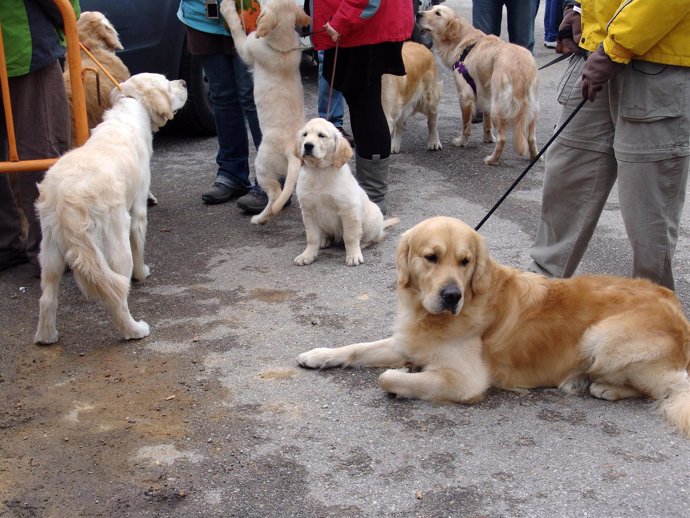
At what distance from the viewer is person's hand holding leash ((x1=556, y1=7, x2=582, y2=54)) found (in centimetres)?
385

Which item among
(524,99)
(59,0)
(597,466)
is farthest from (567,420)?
(524,99)

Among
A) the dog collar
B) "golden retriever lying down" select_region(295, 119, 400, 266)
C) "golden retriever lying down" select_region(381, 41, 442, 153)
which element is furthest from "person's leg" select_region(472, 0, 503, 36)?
"golden retriever lying down" select_region(295, 119, 400, 266)

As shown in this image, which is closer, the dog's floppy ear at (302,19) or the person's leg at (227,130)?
the dog's floppy ear at (302,19)

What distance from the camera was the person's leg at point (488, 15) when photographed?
7.96 meters

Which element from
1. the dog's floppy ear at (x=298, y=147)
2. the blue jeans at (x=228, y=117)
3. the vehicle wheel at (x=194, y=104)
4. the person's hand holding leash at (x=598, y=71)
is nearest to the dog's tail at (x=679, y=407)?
the person's hand holding leash at (x=598, y=71)

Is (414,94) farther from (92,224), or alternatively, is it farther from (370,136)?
(92,224)

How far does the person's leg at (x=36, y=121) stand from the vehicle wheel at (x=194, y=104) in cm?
248

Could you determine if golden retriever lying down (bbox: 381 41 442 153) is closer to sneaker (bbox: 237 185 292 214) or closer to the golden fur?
sneaker (bbox: 237 185 292 214)

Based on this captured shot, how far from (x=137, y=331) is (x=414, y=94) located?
414 centimetres

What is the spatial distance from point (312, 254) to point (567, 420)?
220cm

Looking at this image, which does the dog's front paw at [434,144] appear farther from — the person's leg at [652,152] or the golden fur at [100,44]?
the person's leg at [652,152]

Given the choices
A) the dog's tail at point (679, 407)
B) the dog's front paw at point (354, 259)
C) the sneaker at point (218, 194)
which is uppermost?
the dog's tail at point (679, 407)

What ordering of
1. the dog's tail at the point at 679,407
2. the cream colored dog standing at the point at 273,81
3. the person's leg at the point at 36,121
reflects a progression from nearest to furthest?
1. the dog's tail at the point at 679,407
2. the person's leg at the point at 36,121
3. the cream colored dog standing at the point at 273,81

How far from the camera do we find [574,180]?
3.80m
